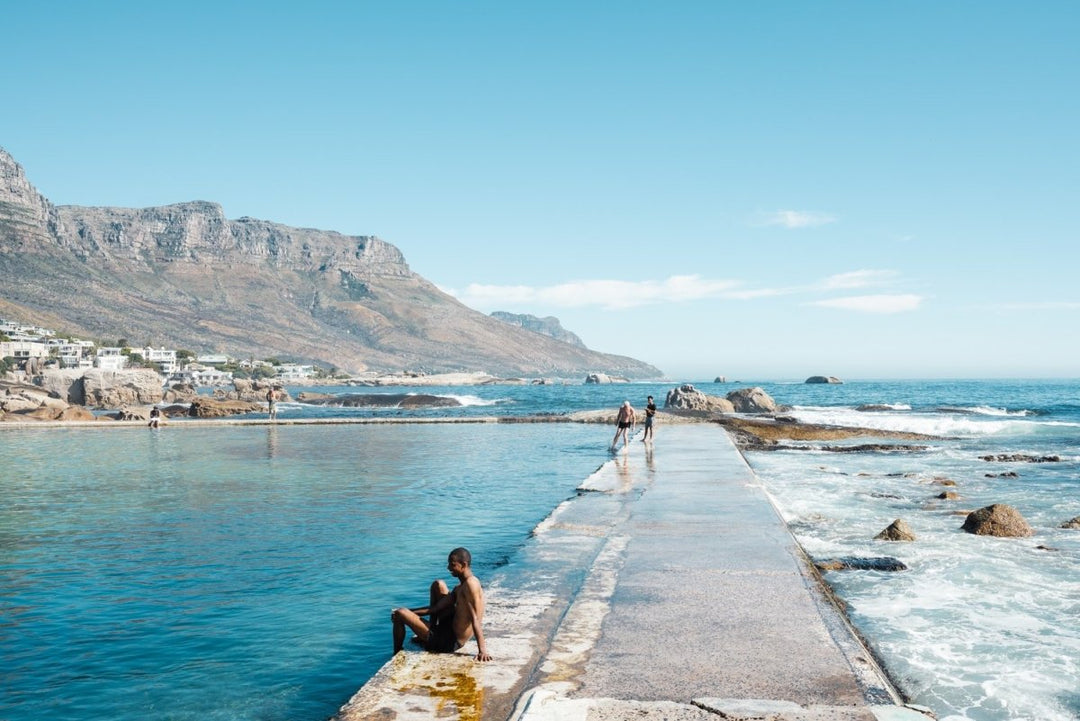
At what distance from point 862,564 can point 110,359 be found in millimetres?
141827

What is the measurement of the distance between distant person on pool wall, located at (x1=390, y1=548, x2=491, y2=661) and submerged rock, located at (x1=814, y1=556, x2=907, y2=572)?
6457mm

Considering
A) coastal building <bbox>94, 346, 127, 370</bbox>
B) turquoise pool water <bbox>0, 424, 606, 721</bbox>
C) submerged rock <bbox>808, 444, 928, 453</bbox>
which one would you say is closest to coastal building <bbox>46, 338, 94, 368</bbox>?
coastal building <bbox>94, 346, 127, 370</bbox>

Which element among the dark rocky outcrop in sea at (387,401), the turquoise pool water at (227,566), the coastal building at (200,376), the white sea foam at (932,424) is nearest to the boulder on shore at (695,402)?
the white sea foam at (932,424)

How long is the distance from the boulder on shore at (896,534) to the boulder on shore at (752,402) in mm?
42539

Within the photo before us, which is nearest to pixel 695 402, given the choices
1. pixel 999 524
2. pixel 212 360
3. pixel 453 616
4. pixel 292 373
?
pixel 999 524

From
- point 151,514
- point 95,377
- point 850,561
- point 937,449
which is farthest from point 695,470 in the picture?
point 95,377

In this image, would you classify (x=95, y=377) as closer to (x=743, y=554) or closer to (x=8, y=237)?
(x=743, y=554)

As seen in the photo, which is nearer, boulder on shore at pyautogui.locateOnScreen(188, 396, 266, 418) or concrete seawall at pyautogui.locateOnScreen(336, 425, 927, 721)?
concrete seawall at pyautogui.locateOnScreen(336, 425, 927, 721)

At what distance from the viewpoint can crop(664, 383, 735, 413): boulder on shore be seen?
53.2 metres

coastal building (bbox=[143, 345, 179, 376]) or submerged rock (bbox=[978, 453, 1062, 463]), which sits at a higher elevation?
coastal building (bbox=[143, 345, 179, 376])

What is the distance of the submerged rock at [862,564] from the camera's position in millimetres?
11672

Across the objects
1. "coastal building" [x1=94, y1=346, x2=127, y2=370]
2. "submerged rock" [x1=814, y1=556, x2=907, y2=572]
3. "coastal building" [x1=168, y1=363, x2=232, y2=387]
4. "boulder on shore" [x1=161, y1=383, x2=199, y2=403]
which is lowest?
"submerged rock" [x1=814, y1=556, x2=907, y2=572]

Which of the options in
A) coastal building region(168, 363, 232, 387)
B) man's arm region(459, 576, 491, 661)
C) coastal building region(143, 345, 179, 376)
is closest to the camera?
man's arm region(459, 576, 491, 661)

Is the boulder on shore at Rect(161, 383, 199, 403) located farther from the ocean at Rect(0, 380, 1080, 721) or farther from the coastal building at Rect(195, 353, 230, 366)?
the coastal building at Rect(195, 353, 230, 366)
